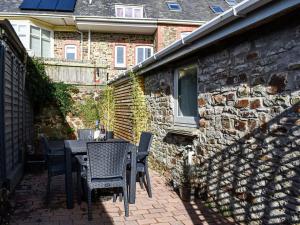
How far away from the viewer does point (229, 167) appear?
407 cm

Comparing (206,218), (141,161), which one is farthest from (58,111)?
(206,218)

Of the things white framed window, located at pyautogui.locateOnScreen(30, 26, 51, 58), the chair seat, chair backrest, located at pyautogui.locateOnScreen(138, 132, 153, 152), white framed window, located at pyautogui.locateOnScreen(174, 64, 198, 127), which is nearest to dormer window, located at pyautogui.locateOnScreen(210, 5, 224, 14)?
white framed window, located at pyautogui.locateOnScreen(30, 26, 51, 58)

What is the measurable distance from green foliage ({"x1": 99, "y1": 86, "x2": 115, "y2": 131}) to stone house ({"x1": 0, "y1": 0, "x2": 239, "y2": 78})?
8.89 ft

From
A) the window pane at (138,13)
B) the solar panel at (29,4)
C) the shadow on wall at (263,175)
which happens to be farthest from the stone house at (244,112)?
the solar panel at (29,4)

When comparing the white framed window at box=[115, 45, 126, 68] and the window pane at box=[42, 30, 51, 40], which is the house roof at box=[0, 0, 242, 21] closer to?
the window pane at box=[42, 30, 51, 40]

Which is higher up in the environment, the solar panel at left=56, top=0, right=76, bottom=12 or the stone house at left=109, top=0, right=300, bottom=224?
the solar panel at left=56, top=0, right=76, bottom=12

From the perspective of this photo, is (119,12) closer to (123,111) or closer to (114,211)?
(123,111)

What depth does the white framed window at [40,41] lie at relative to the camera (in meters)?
14.7

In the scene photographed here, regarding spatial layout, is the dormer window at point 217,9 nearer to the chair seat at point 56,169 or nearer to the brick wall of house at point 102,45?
the brick wall of house at point 102,45

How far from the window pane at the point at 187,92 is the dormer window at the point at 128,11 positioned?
34.6 ft

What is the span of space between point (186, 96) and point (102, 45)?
1045cm

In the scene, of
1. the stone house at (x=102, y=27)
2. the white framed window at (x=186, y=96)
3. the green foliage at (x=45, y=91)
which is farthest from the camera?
the stone house at (x=102, y=27)

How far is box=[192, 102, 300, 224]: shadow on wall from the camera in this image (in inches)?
119

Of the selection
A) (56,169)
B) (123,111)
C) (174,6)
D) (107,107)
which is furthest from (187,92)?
(174,6)
